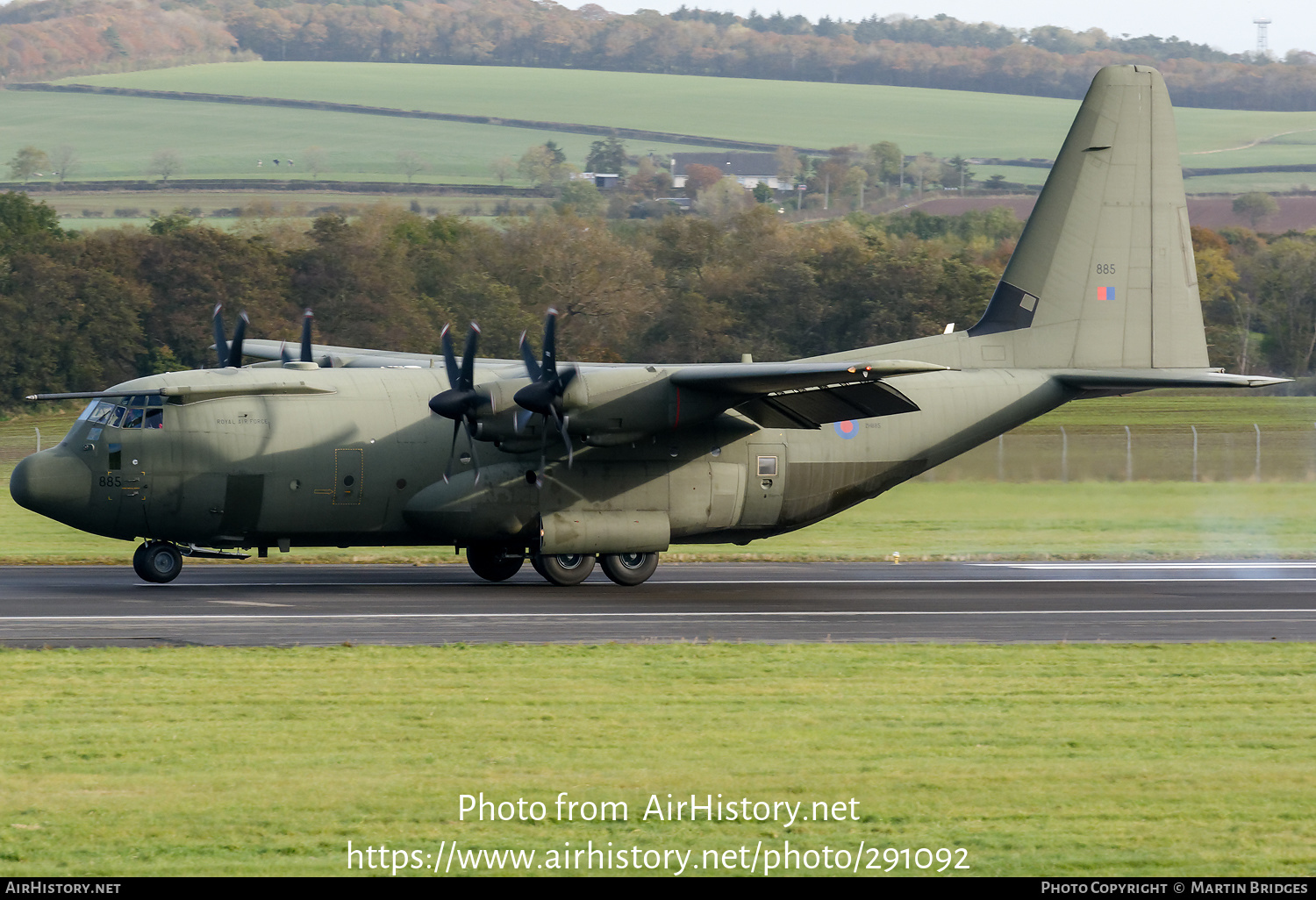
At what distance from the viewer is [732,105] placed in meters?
152

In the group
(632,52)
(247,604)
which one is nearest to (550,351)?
(247,604)

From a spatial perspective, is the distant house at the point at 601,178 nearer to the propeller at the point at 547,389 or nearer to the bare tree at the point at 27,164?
the bare tree at the point at 27,164

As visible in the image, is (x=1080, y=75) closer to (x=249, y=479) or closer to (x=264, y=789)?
(x=249, y=479)

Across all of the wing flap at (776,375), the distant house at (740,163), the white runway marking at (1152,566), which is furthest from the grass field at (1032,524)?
the distant house at (740,163)

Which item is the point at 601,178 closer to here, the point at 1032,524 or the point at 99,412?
the point at 1032,524

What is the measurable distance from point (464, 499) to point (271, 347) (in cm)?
935

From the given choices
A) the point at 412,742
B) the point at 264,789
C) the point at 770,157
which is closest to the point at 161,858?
the point at 264,789

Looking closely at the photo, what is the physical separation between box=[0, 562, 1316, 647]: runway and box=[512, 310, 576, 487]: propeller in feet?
9.63

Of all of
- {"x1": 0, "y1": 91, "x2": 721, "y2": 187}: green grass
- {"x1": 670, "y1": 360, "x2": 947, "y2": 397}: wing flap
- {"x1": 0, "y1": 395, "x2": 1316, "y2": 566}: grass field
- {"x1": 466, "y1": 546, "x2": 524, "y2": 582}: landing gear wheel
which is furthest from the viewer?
{"x1": 0, "y1": 91, "x2": 721, "y2": 187}: green grass

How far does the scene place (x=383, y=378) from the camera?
25938 millimetres

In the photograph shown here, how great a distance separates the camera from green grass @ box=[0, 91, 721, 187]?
354 feet

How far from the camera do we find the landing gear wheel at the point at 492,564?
27000mm

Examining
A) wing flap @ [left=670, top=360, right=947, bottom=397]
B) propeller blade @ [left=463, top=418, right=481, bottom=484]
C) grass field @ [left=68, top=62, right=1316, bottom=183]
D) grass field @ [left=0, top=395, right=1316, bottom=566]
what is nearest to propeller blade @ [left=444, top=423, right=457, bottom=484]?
propeller blade @ [left=463, top=418, right=481, bottom=484]

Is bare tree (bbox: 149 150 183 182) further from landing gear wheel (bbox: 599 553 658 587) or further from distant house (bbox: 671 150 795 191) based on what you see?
landing gear wheel (bbox: 599 553 658 587)
